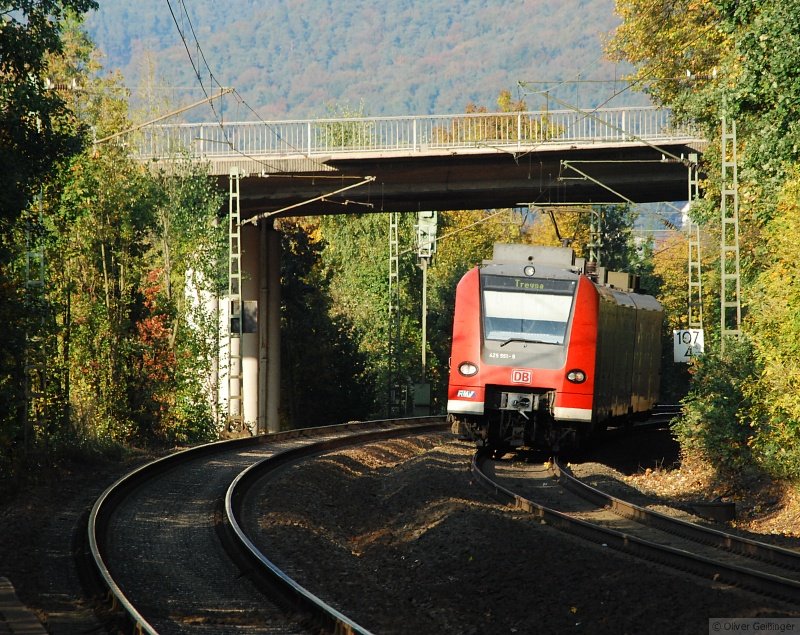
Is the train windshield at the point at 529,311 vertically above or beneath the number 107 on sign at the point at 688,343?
above

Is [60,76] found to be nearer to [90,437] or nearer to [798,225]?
[90,437]

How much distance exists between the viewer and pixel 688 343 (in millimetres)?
28344

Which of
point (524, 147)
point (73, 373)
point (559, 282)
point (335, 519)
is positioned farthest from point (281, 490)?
point (524, 147)

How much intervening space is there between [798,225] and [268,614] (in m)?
11.0

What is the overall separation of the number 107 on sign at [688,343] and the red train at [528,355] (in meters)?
6.61

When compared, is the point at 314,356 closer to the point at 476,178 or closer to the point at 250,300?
the point at 250,300

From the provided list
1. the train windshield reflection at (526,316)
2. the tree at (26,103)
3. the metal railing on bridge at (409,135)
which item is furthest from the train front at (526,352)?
the metal railing on bridge at (409,135)

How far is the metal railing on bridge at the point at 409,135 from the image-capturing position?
1280 inches

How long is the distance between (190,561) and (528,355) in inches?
390

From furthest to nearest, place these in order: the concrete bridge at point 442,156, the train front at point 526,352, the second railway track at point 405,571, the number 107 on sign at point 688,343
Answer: the concrete bridge at point 442,156
the number 107 on sign at point 688,343
the train front at point 526,352
the second railway track at point 405,571

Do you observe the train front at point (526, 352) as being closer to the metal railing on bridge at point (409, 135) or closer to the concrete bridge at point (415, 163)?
the concrete bridge at point (415, 163)

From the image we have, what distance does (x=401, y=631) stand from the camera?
897 centimetres

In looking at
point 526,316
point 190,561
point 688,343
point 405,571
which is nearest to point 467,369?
point 526,316

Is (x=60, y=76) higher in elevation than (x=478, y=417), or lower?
higher
